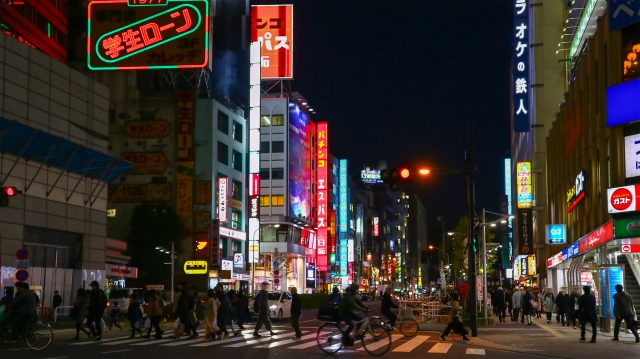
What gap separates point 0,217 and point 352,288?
821 inches

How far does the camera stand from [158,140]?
221 ft

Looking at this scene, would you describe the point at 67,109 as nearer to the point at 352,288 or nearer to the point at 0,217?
the point at 0,217

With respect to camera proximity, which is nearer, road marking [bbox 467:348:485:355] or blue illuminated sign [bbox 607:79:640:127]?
road marking [bbox 467:348:485:355]

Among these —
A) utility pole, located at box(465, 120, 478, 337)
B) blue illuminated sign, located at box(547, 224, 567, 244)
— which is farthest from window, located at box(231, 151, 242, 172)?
utility pole, located at box(465, 120, 478, 337)

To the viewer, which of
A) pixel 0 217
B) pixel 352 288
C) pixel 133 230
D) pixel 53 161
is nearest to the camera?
pixel 352 288

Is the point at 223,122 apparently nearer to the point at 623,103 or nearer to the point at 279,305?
the point at 279,305

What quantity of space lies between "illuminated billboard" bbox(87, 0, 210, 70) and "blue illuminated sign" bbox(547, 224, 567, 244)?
93.1 ft

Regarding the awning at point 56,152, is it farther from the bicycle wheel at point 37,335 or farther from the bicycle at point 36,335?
the bicycle wheel at point 37,335

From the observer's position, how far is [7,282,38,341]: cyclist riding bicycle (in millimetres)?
19953

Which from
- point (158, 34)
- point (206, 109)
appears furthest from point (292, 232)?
point (158, 34)

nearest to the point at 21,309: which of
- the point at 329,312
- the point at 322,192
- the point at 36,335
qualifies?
the point at 36,335

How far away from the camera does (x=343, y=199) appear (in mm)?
113062

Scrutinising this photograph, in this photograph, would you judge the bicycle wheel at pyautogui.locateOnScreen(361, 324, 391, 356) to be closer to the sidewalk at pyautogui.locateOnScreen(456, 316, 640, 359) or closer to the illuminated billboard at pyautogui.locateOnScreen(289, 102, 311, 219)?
the sidewalk at pyautogui.locateOnScreen(456, 316, 640, 359)

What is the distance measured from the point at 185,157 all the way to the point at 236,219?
34.9 ft
